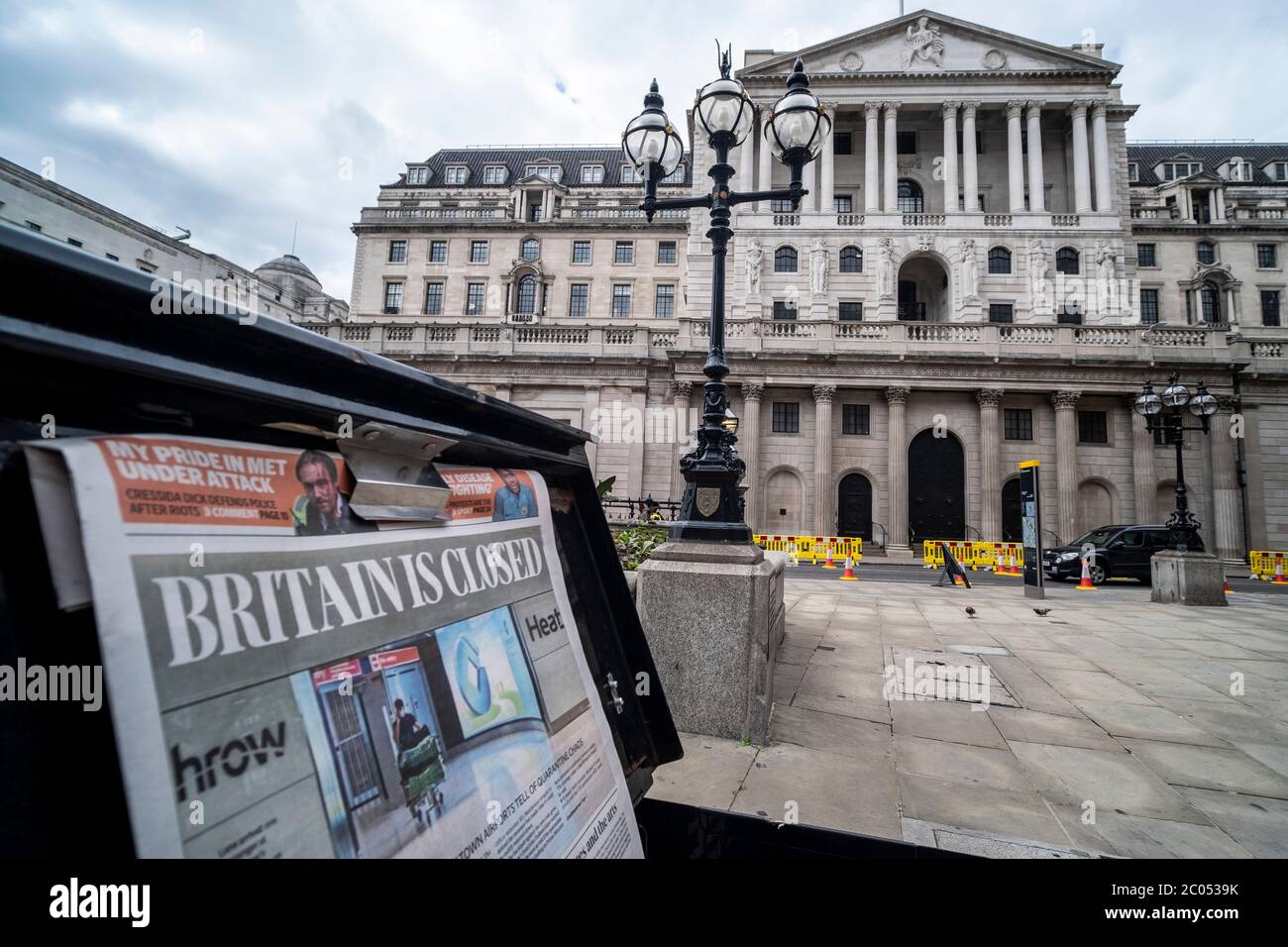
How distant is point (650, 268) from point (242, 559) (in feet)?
128

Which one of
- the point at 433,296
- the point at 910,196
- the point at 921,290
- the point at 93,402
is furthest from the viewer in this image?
the point at 433,296

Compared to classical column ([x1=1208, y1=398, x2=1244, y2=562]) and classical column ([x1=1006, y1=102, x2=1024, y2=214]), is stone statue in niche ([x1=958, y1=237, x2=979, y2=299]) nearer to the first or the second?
classical column ([x1=1006, y1=102, x2=1024, y2=214])

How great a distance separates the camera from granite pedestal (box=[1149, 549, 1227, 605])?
11.4m

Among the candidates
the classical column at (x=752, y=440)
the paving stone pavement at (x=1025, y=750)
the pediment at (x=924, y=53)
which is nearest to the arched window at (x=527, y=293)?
the pediment at (x=924, y=53)

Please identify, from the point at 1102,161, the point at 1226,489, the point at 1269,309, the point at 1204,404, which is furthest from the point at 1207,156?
the point at 1204,404

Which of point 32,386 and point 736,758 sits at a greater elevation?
point 32,386

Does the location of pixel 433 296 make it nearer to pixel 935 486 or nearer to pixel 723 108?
pixel 935 486

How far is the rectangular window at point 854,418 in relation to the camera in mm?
24250

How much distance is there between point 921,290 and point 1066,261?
6447mm

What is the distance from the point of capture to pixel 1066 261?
2684cm

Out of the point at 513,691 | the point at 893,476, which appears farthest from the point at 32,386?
the point at 893,476

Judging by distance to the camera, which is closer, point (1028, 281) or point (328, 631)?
point (328, 631)

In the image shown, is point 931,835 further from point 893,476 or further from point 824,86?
point 824,86

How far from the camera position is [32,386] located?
2.37 feet
